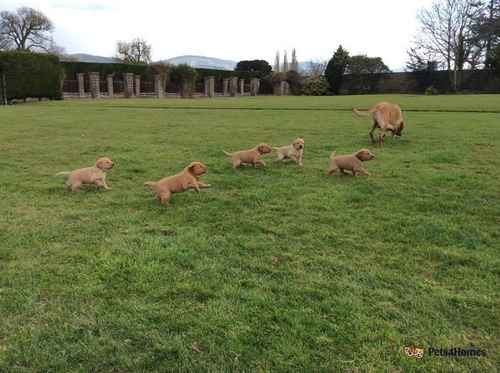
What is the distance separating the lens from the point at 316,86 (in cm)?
4978

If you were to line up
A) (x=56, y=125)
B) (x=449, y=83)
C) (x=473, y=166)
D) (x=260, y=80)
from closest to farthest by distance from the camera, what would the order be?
(x=473, y=166) < (x=56, y=125) < (x=449, y=83) < (x=260, y=80)

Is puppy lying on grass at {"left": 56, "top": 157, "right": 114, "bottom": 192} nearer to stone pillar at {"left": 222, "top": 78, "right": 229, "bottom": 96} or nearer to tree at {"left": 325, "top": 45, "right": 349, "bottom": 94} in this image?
stone pillar at {"left": 222, "top": 78, "right": 229, "bottom": 96}

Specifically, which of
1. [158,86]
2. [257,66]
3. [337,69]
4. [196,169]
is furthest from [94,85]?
[196,169]

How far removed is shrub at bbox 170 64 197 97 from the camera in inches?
1761

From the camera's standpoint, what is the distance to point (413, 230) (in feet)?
12.3

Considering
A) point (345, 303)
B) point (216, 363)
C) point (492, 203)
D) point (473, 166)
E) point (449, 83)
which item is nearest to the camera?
point (216, 363)

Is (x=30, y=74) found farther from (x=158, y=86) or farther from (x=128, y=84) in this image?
(x=158, y=86)

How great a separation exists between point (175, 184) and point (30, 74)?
2943 cm

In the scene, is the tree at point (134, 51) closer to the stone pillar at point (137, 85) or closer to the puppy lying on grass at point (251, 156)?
the stone pillar at point (137, 85)

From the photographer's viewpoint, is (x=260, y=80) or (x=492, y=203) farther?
(x=260, y=80)

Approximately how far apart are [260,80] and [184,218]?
181ft

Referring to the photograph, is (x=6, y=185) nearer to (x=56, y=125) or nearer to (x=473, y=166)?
(x=473, y=166)

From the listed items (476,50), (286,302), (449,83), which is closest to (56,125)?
(286,302)

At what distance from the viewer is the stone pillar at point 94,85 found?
38312 mm
